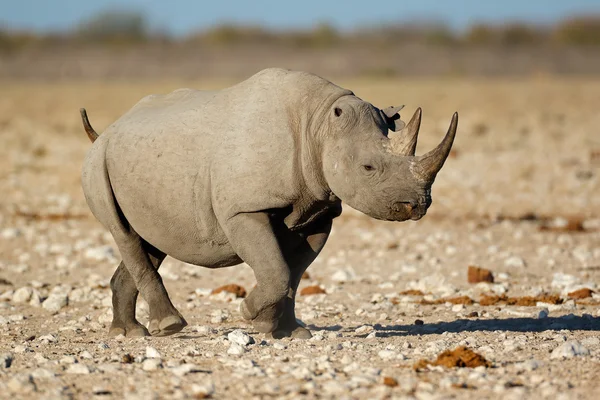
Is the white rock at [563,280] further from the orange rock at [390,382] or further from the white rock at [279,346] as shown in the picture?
the orange rock at [390,382]

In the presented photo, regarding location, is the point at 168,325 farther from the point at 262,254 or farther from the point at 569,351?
the point at 569,351

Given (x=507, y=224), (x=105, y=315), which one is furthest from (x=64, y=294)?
(x=507, y=224)

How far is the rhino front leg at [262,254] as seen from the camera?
787cm

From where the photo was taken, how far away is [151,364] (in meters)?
6.83

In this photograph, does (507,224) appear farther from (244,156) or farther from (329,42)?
(329,42)

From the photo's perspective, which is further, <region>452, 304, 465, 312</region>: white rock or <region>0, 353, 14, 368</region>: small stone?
<region>452, 304, 465, 312</region>: white rock

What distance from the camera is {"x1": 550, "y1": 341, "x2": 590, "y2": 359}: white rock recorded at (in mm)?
7152

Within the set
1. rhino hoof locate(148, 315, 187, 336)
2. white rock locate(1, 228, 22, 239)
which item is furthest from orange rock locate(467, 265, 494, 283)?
white rock locate(1, 228, 22, 239)

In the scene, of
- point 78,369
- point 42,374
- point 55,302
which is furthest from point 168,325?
point 55,302

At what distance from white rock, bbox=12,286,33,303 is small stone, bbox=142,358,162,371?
391 cm

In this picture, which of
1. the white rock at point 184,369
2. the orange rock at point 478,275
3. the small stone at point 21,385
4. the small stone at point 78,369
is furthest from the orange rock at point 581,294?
the small stone at point 21,385

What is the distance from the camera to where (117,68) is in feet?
179

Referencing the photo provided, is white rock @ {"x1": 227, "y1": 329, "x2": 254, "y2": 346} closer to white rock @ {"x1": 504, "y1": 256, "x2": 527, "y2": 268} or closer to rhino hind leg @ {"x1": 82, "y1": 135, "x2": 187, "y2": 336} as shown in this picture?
rhino hind leg @ {"x1": 82, "y1": 135, "x2": 187, "y2": 336}

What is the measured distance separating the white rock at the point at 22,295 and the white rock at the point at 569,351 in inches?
208
